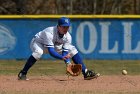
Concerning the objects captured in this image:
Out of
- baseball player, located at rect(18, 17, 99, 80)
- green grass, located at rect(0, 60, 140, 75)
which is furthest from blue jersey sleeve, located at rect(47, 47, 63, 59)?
green grass, located at rect(0, 60, 140, 75)

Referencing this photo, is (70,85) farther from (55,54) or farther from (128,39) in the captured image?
(128,39)

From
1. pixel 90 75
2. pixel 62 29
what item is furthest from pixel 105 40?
pixel 62 29

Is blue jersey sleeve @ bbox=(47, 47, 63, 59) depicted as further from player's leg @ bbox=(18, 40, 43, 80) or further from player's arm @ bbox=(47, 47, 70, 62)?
player's leg @ bbox=(18, 40, 43, 80)

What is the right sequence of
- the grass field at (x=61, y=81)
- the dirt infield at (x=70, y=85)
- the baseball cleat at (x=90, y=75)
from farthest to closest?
the baseball cleat at (x=90, y=75), the grass field at (x=61, y=81), the dirt infield at (x=70, y=85)

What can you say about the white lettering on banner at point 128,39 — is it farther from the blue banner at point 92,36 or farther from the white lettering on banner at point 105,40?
the white lettering on banner at point 105,40

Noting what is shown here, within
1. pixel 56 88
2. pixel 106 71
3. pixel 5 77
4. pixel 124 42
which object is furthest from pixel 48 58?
pixel 56 88

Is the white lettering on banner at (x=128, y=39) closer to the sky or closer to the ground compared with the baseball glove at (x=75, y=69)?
closer to the ground

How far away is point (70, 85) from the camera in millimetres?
10758

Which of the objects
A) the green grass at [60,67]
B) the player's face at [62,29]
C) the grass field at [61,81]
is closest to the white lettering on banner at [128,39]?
the green grass at [60,67]

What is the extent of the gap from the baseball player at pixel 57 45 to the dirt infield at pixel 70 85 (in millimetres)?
382

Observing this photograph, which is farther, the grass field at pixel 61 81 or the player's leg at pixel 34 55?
the player's leg at pixel 34 55

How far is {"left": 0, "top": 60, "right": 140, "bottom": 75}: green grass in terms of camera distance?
1394 cm

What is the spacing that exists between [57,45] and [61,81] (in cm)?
77

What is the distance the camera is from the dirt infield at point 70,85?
9.80 m
